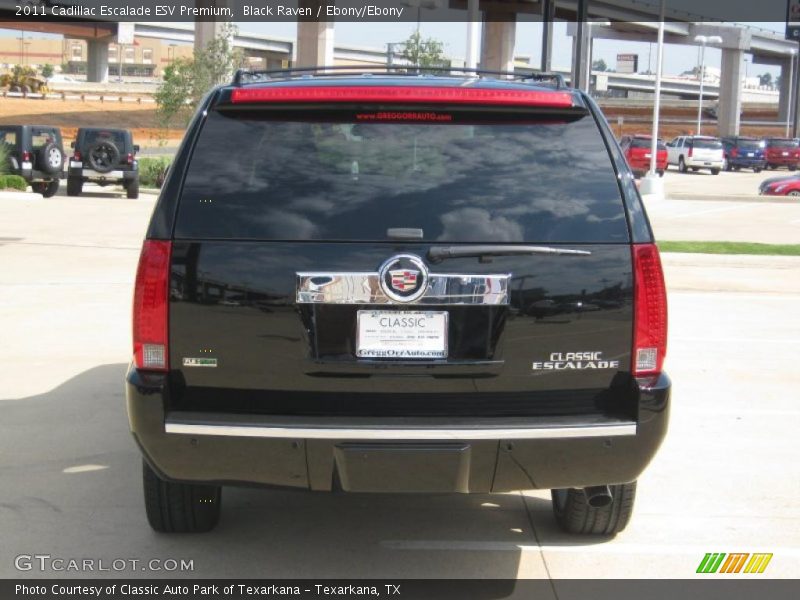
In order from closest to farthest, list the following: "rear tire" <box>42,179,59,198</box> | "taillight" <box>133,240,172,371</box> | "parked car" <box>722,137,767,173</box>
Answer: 1. "taillight" <box>133,240,172,371</box>
2. "rear tire" <box>42,179,59,198</box>
3. "parked car" <box>722,137,767,173</box>

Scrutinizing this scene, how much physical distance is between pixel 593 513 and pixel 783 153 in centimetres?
6127

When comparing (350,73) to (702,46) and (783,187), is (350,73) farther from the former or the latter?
(702,46)

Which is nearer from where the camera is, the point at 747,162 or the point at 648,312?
the point at 648,312

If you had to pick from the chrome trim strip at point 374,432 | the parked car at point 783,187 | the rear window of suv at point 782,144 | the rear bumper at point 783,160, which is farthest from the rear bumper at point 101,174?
the rear window of suv at point 782,144

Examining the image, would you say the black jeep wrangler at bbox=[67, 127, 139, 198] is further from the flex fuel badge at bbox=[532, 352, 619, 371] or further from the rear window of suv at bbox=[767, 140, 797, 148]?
the rear window of suv at bbox=[767, 140, 797, 148]

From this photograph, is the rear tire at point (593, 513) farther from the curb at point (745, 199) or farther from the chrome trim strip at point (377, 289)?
the curb at point (745, 199)

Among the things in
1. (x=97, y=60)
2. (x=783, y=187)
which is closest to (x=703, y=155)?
(x=783, y=187)

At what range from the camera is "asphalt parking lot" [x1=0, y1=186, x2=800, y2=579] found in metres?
4.90

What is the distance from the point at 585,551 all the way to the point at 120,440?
3.01m

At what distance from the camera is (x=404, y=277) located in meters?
4.08

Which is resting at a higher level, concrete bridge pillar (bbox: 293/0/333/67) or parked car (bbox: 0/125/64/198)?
concrete bridge pillar (bbox: 293/0/333/67)

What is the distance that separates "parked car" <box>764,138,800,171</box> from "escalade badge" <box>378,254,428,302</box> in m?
61.7

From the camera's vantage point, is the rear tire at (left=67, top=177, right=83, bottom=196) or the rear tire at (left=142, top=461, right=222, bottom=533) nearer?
the rear tire at (left=142, top=461, right=222, bottom=533)

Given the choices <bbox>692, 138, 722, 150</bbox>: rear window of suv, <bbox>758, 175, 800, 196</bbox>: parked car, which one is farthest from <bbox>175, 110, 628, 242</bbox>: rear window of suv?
<bbox>692, 138, 722, 150</bbox>: rear window of suv
